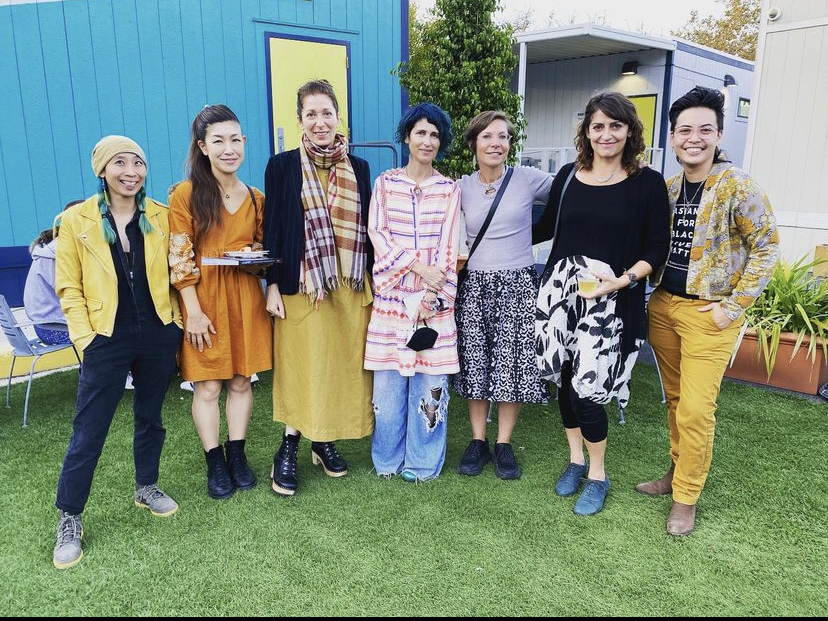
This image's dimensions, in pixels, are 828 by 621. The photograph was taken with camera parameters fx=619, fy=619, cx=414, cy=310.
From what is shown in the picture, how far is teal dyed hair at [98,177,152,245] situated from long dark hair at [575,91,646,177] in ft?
6.08

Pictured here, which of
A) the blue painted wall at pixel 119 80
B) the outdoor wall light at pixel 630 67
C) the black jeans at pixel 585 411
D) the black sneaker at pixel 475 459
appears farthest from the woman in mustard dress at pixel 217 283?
the outdoor wall light at pixel 630 67

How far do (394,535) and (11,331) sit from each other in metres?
2.93

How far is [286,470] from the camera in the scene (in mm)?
2980

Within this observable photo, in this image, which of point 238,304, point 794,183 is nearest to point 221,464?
point 238,304

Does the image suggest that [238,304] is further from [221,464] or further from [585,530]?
[585,530]

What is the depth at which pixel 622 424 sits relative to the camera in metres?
3.81

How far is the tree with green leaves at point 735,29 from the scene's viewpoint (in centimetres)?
2173

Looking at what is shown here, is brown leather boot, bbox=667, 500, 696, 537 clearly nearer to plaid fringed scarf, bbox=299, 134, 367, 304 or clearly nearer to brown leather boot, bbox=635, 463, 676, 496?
brown leather boot, bbox=635, 463, 676, 496

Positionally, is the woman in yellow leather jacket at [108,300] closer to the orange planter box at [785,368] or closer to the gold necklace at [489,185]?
the gold necklace at [489,185]

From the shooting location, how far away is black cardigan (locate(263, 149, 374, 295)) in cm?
273

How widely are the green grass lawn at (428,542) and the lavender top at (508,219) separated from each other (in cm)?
111

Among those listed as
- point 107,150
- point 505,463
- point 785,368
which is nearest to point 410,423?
point 505,463

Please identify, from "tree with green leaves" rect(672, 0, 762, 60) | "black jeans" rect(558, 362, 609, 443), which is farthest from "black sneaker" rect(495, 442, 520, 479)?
"tree with green leaves" rect(672, 0, 762, 60)

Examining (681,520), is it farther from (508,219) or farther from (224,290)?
(224,290)
